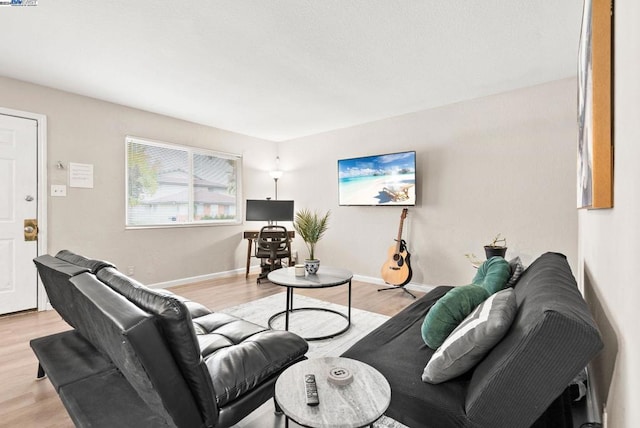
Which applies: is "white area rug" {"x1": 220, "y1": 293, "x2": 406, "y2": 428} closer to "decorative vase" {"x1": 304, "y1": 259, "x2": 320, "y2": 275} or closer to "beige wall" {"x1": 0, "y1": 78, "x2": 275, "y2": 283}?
"decorative vase" {"x1": 304, "y1": 259, "x2": 320, "y2": 275}

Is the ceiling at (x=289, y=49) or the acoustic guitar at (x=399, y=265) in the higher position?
the ceiling at (x=289, y=49)

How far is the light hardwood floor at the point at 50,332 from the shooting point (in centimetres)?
166

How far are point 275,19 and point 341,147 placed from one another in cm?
295

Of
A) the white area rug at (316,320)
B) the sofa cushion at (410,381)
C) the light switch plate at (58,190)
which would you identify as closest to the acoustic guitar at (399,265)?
the white area rug at (316,320)

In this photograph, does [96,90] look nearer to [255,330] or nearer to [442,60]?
[255,330]

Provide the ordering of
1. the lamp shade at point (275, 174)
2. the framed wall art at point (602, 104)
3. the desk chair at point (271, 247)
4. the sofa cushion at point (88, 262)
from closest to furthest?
1. the framed wall art at point (602, 104)
2. the sofa cushion at point (88, 262)
3. the desk chair at point (271, 247)
4. the lamp shade at point (275, 174)

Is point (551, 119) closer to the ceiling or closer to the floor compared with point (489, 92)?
closer to the floor

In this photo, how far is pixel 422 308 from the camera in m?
2.08

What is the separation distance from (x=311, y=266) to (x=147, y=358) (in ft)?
6.74

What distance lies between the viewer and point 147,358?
2.95 ft

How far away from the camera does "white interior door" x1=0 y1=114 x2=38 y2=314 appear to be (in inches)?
125

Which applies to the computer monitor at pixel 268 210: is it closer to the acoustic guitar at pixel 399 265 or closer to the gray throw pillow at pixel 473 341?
the acoustic guitar at pixel 399 265

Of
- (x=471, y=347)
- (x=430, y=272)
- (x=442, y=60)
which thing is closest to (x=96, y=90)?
(x=442, y=60)

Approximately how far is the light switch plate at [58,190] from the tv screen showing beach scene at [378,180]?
11.5ft
